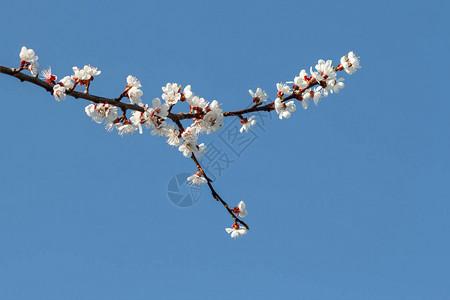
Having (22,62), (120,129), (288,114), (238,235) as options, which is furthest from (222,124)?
(22,62)

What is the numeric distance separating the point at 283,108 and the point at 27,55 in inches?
95.0

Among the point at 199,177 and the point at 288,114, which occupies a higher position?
the point at 288,114

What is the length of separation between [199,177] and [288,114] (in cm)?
120

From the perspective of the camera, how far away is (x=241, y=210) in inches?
203

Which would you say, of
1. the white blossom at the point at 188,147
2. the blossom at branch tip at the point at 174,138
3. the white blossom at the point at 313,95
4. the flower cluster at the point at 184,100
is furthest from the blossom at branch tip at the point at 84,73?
the white blossom at the point at 313,95

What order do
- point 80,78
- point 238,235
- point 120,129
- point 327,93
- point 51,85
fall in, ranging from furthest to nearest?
point 238,235 < point 327,93 < point 120,129 < point 80,78 < point 51,85

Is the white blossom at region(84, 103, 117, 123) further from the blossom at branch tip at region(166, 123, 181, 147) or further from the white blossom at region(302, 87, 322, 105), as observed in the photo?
the white blossom at region(302, 87, 322, 105)

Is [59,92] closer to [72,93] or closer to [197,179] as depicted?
[72,93]

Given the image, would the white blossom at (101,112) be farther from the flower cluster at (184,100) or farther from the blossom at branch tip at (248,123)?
the blossom at branch tip at (248,123)

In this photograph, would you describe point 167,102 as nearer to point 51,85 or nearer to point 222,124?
point 222,124

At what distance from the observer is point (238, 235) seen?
505 centimetres

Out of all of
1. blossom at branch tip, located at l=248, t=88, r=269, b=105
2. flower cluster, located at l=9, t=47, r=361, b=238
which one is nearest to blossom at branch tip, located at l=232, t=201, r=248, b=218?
flower cluster, located at l=9, t=47, r=361, b=238

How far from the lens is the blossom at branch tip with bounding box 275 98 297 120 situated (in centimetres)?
441

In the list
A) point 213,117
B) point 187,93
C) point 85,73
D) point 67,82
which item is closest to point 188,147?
point 213,117
